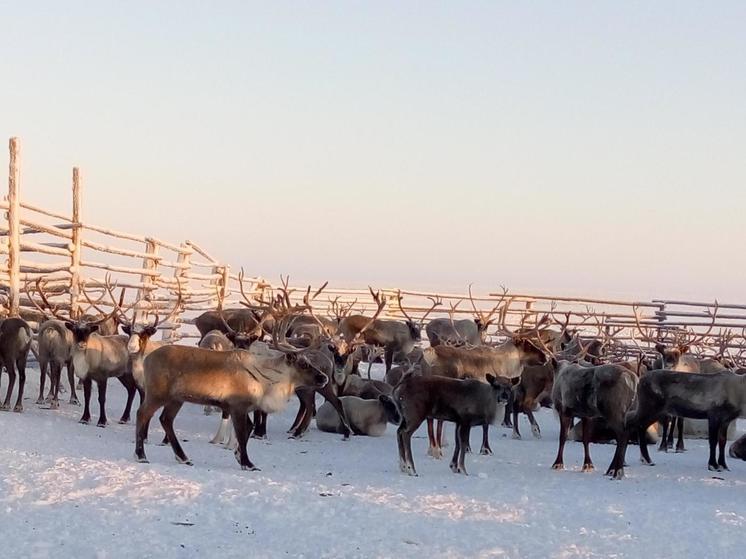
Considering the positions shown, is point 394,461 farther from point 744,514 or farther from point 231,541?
point 231,541

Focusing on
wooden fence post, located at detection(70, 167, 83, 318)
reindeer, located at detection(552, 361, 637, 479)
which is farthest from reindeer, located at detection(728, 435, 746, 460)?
wooden fence post, located at detection(70, 167, 83, 318)

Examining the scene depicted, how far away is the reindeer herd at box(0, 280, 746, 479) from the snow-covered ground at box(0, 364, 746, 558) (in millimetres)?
468

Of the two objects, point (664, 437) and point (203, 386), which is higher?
point (203, 386)

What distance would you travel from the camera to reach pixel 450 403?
9578 millimetres

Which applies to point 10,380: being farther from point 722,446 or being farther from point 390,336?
point 722,446

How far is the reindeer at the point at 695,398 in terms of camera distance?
1043 centimetres

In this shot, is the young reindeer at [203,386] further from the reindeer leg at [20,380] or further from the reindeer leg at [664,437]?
the reindeer leg at [664,437]

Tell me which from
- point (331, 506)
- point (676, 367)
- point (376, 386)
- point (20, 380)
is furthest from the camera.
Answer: point (376, 386)

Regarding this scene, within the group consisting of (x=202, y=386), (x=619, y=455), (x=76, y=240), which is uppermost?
(x=76, y=240)

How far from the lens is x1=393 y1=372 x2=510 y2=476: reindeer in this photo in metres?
9.36

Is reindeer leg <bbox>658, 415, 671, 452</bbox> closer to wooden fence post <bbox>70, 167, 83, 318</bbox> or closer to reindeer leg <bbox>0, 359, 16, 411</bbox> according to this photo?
reindeer leg <bbox>0, 359, 16, 411</bbox>

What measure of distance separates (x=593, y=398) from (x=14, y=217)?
Result: 8745 mm

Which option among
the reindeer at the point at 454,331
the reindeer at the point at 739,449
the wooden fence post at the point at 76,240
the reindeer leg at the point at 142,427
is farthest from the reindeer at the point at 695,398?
the wooden fence post at the point at 76,240

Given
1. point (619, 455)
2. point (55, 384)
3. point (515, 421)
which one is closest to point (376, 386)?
point (515, 421)
